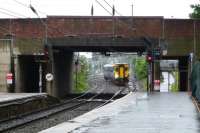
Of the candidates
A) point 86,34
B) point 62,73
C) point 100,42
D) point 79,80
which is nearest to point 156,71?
A: point 100,42

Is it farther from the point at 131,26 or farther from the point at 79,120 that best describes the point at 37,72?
the point at 79,120

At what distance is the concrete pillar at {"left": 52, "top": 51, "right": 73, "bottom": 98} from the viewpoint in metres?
56.5

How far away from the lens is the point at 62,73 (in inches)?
2443

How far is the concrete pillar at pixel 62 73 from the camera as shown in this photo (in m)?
56.5

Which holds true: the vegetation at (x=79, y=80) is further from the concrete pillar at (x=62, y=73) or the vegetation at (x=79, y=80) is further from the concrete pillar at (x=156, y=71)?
the concrete pillar at (x=156, y=71)

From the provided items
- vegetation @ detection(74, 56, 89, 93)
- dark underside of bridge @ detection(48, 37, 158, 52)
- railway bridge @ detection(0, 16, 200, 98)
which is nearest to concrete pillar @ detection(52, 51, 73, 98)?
railway bridge @ detection(0, 16, 200, 98)

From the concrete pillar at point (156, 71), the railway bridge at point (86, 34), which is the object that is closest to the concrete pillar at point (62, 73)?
the railway bridge at point (86, 34)

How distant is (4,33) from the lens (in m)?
55.7

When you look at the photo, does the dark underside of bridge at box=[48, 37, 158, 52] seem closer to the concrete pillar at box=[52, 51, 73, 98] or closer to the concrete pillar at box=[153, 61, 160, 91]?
the concrete pillar at box=[153, 61, 160, 91]

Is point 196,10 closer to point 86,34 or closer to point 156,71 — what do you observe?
point 156,71

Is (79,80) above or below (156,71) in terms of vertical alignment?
below

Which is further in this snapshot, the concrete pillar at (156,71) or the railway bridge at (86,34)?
the concrete pillar at (156,71)

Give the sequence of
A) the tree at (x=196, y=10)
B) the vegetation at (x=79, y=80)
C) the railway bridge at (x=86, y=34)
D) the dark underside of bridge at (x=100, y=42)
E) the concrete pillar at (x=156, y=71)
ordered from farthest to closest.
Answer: the vegetation at (x=79, y=80), the tree at (x=196, y=10), the concrete pillar at (x=156, y=71), the railway bridge at (x=86, y=34), the dark underside of bridge at (x=100, y=42)

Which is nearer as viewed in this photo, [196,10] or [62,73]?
[62,73]
